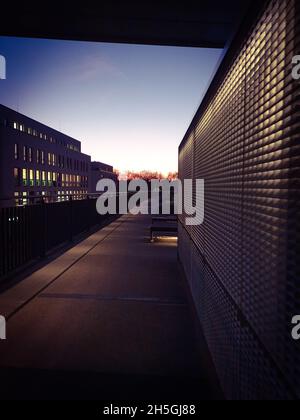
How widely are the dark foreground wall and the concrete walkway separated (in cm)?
67

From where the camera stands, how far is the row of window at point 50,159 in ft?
166

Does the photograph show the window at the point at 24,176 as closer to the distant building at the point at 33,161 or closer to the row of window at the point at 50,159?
the distant building at the point at 33,161

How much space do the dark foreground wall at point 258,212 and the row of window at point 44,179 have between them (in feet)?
161

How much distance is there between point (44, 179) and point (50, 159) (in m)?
5.13

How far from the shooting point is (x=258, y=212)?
2.11m

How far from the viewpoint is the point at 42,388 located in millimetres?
3188

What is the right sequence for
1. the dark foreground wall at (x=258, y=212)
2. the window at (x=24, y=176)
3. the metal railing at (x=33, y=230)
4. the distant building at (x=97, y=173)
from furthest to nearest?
1. the distant building at (x=97, y=173)
2. the window at (x=24, y=176)
3. the metal railing at (x=33, y=230)
4. the dark foreground wall at (x=258, y=212)

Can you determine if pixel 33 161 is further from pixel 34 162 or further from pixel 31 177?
pixel 31 177

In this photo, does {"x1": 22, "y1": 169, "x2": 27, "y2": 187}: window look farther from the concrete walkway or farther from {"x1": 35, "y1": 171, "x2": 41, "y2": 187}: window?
the concrete walkway

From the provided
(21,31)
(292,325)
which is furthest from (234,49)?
(21,31)

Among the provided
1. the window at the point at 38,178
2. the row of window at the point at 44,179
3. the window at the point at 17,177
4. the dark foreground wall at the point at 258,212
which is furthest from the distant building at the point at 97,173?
the dark foreground wall at the point at 258,212

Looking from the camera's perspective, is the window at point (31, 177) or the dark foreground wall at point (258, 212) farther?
the window at point (31, 177)

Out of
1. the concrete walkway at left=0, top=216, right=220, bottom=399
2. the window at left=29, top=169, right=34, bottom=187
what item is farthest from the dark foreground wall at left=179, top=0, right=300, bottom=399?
the window at left=29, top=169, right=34, bottom=187
